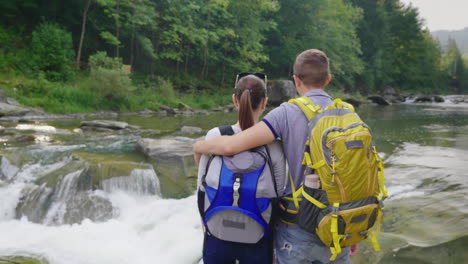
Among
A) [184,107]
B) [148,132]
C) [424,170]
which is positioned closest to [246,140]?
[424,170]

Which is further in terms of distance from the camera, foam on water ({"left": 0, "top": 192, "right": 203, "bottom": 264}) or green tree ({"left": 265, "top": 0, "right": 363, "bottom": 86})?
green tree ({"left": 265, "top": 0, "right": 363, "bottom": 86})

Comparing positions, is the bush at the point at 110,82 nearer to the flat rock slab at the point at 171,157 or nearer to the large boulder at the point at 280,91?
the flat rock slab at the point at 171,157

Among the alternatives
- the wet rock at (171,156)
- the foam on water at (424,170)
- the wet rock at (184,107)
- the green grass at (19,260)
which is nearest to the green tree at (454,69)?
the wet rock at (184,107)

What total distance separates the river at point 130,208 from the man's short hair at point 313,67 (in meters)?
2.27

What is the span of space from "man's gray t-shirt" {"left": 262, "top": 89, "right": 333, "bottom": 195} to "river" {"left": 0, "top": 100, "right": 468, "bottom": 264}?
79.7 inches

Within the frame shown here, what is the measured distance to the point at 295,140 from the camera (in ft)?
7.06

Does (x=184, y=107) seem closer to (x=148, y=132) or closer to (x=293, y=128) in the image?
(x=148, y=132)

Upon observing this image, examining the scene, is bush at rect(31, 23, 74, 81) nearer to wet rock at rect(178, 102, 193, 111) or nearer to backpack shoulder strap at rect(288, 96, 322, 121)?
wet rock at rect(178, 102, 193, 111)

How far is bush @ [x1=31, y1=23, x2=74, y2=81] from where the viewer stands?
67.8ft

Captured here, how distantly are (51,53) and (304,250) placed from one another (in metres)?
22.3

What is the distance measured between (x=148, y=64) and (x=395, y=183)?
25359mm

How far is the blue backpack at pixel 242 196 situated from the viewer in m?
2.06

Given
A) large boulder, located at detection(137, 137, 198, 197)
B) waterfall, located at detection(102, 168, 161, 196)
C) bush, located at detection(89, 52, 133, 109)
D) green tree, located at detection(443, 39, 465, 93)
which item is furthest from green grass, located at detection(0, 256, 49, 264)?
green tree, located at detection(443, 39, 465, 93)

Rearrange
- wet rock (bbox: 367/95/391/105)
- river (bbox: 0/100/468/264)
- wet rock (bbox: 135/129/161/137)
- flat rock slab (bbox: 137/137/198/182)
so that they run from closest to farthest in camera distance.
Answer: river (bbox: 0/100/468/264) → flat rock slab (bbox: 137/137/198/182) → wet rock (bbox: 135/129/161/137) → wet rock (bbox: 367/95/391/105)
